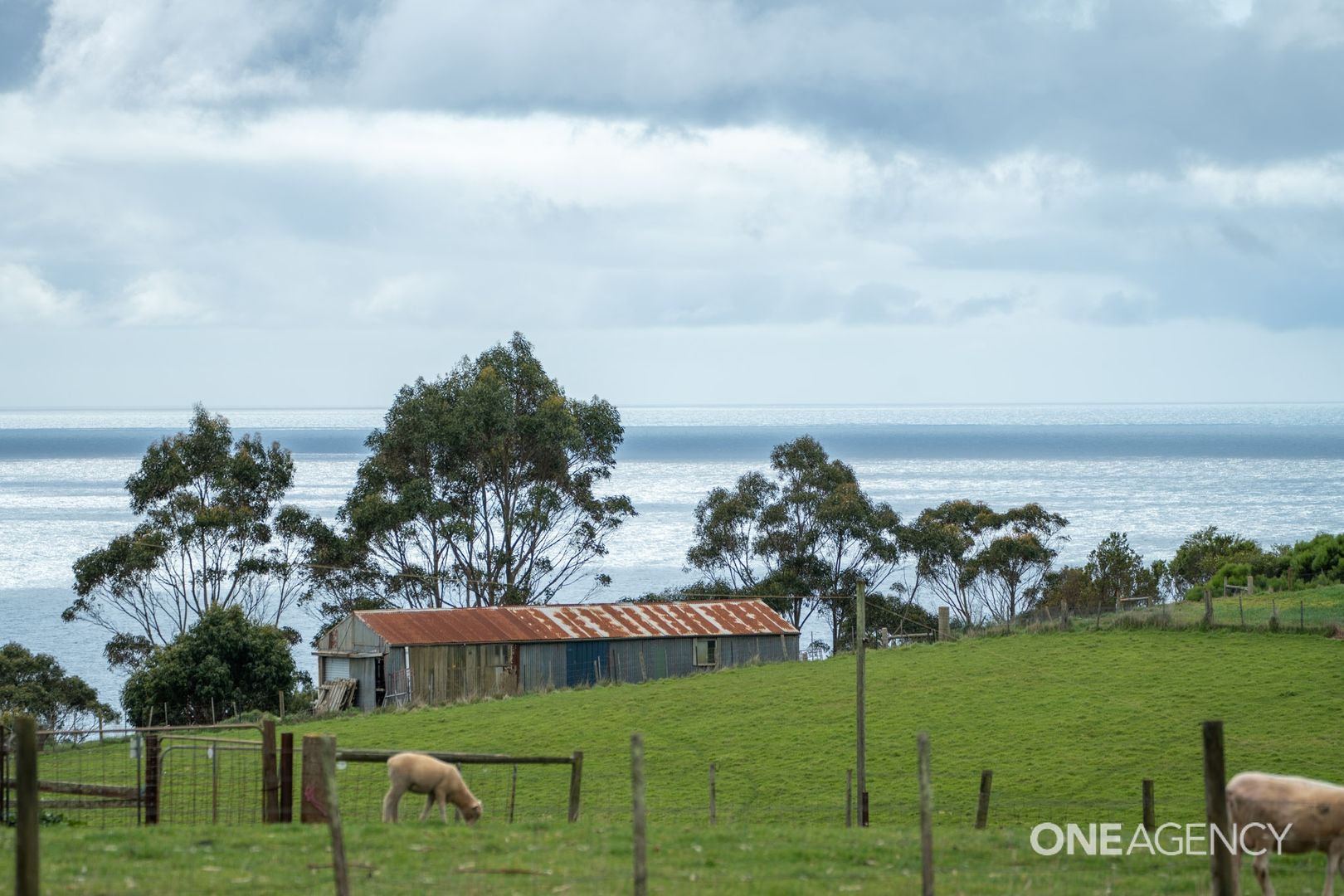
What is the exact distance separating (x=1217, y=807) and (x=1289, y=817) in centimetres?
246

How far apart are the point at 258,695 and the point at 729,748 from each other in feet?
71.9

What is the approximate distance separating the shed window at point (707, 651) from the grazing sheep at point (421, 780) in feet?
123

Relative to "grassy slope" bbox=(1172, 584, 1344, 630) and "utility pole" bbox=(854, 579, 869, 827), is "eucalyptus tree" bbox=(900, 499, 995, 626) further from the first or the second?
"utility pole" bbox=(854, 579, 869, 827)

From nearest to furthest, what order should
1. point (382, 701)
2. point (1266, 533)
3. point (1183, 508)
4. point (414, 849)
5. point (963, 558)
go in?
1. point (414, 849)
2. point (382, 701)
3. point (963, 558)
4. point (1266, 533)
5. point (1183, 508)

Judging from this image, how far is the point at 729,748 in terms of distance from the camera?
3641cm

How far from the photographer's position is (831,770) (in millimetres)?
33031

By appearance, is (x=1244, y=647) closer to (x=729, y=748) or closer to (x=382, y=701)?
(x=729, y=748)

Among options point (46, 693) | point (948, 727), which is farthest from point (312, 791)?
point (46, 693)

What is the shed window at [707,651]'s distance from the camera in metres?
54.6

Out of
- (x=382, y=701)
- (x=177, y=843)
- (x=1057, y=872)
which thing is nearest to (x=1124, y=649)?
(x=382, y=701)

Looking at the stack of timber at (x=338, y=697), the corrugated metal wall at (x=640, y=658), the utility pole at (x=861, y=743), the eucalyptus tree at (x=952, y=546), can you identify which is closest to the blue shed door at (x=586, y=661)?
the corrugated metal wall at (x=640, y=658)

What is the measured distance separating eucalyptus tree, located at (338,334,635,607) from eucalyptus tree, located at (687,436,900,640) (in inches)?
279

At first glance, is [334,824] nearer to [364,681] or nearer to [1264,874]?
[1264,874]
